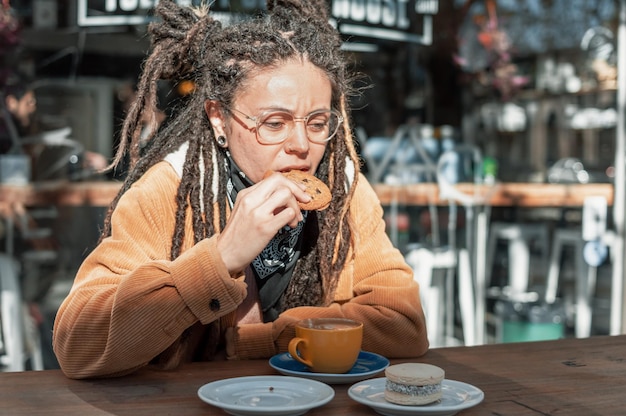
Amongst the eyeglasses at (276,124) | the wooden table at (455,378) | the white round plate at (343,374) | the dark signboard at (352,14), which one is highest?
the dark signboard at (352,14)

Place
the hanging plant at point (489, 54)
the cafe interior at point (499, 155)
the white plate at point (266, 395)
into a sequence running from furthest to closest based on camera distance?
the hanging plant at point (489, 54) → the cafe interior at point (499, 155) → the white plate at point (266, 395)

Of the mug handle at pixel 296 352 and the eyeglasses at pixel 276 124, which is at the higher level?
the eyeglasses at pixel 276 124

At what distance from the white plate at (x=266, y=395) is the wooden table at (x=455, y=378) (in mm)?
21

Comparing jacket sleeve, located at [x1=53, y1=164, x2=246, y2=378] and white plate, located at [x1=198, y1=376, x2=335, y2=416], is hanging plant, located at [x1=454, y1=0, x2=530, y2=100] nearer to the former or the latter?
jacket sleeve, located at [x1=53, y1=164, x2=246, y2=378]

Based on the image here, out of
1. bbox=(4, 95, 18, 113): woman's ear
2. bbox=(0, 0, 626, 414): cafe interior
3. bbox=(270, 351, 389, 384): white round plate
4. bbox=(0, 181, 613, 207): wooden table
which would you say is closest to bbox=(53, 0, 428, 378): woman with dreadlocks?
bbox=(270, 351, 389, 384): white round plate

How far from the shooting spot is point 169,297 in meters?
1.31

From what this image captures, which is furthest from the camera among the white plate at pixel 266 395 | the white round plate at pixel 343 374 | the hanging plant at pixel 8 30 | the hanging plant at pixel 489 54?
the hanging plant at pixel 489 54

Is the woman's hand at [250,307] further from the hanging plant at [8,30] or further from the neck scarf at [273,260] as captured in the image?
the hanging plant at [8,30]

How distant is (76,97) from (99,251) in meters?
2.27

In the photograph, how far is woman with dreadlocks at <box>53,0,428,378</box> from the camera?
132cm

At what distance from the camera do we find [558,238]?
4246 millimetres

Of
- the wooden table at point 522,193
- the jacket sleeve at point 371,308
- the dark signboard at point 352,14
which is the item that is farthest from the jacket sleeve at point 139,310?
the wooden table at point 522,193

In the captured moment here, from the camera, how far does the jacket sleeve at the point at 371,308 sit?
1521 mm

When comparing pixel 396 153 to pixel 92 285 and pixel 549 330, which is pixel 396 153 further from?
pixel 92 285
